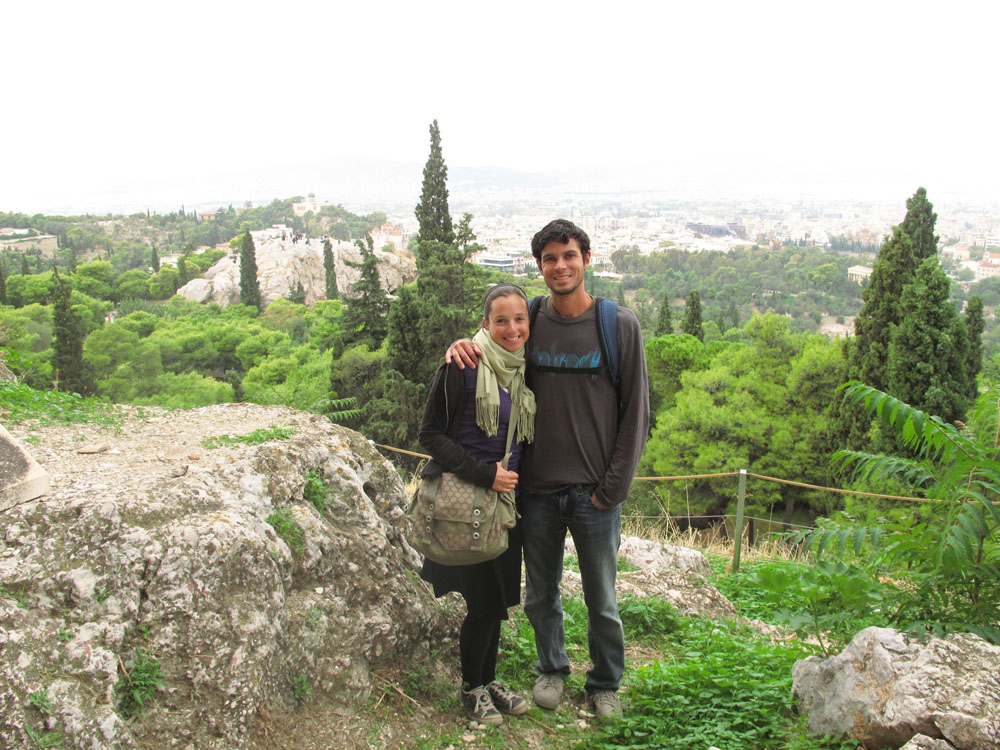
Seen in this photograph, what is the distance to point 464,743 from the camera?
123 inches

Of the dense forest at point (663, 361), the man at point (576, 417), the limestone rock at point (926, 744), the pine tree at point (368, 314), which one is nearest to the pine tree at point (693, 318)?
the dense forest at point (663, 361)

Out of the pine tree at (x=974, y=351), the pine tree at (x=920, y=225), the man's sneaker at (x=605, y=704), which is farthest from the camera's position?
the pine tree at (x=920, y=225)

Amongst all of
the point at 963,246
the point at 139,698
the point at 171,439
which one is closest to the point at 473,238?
the point at 171,439

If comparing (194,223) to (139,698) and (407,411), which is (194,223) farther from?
(139,698)

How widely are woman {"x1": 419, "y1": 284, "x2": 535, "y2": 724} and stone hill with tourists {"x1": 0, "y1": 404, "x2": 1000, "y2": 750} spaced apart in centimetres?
55

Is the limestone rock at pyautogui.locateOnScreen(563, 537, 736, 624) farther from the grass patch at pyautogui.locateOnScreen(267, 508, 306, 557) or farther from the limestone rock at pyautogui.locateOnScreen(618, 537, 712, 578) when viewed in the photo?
the grass patch at pyautogui.locateOnScreen(267, 508, 306, 557)

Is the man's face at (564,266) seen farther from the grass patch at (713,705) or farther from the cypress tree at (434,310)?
the cypress tree at (434,310)

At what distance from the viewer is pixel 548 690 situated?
3445mm

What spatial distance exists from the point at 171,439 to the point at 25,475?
1198 millimetres

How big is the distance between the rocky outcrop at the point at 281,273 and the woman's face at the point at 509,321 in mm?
64822

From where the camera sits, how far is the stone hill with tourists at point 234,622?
2.48 m

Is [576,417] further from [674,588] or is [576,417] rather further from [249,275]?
[249,275]

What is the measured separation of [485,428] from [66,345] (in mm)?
31252

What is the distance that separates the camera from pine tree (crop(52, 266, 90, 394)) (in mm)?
27850
